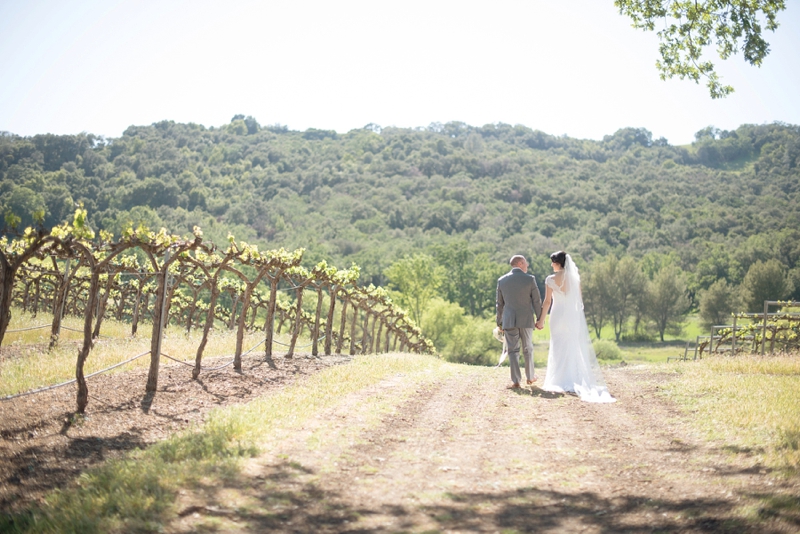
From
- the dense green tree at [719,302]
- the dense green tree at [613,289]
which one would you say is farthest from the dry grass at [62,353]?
the dense green tree at [613,289]

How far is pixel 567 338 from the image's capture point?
11.5 m

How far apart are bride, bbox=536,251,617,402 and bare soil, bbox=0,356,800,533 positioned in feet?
3.25

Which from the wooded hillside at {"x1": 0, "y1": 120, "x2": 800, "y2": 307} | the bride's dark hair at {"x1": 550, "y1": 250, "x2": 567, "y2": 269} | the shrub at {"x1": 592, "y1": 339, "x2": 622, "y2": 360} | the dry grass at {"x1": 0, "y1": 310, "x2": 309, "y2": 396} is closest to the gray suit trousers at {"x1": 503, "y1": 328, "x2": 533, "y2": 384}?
the bride's dark hair at {"x1": 550, "y1": 250, "x2": 567, "y2": 269}

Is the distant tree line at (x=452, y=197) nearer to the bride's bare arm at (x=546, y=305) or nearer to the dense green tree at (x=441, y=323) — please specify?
the dense green tree at (x=441, y=323)

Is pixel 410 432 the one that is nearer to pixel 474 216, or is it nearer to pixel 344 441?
pixel 344 441

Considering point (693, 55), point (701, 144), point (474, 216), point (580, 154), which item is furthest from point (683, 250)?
point (693, 55)

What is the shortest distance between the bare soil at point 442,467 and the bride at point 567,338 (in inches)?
39.0

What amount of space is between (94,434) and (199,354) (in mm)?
4144

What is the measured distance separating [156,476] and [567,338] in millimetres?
7548

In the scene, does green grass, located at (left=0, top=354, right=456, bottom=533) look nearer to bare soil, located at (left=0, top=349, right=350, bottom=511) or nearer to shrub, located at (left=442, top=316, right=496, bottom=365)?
bare soil, located at (left=0, top=349, right=350, bottom=511)

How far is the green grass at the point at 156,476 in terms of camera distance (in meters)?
5.13

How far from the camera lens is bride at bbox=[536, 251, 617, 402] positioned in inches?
448

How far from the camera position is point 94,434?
25.8ft

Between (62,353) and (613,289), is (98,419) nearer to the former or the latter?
(62,353)
